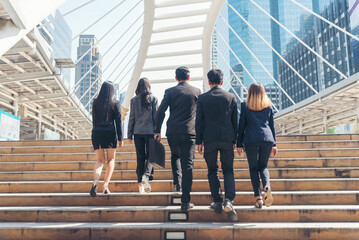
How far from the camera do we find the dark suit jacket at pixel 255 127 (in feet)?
12.3

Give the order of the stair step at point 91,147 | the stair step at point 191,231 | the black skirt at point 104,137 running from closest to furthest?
1. the stair step at point 191,231
2. the black skirt at point 104,137
3. the stair step at point 91,147

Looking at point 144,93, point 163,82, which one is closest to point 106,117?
point 144,93

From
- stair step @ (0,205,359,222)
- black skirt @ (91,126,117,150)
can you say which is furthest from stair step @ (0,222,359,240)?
black skirt @ (91,126,117,150)

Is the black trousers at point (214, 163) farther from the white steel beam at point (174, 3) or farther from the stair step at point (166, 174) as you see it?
the white steel beam at point (174, 3)

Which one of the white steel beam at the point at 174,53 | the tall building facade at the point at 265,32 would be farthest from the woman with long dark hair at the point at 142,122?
the tall building facade at the point at 265,32

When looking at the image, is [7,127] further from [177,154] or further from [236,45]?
[236,45]

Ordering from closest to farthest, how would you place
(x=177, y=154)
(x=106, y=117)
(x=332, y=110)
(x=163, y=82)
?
1. (x=177, y=154)
2. (x=106, y=117)
3. (x=332, y=110)
4. (x=163, y=82)

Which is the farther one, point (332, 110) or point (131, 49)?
point (131, 49)

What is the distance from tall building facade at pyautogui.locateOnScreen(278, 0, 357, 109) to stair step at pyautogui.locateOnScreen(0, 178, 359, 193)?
71006 mm

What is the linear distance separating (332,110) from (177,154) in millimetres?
15024

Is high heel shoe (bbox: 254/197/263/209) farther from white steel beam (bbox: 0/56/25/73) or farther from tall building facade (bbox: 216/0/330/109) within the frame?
tall building facade (bbox: 216/0/330/109)

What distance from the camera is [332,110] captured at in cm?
1677

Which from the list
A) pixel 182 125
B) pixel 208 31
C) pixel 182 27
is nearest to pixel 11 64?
pixel 182 125

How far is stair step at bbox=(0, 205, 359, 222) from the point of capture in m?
3.60
